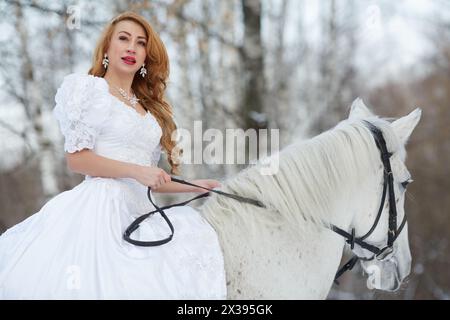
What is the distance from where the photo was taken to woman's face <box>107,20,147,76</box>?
2734mm

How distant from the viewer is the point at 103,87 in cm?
258

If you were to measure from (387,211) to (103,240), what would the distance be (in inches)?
54.4

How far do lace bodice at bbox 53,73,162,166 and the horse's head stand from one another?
3.75 feet

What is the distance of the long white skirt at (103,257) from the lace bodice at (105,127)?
7.6 inches

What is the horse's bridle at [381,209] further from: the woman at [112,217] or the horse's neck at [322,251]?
the woman at [112,217]

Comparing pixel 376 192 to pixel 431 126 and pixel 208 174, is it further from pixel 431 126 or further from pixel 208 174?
pixel 431 126

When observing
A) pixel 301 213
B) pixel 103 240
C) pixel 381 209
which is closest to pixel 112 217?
pixel 103 240

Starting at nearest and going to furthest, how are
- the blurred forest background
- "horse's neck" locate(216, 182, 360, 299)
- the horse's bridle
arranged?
"horse's neck" locate(216, 182, 360, 299) < the horse's bridle < the blurred forest background

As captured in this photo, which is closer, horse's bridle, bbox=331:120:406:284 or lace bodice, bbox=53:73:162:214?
lace bodice, bbox=53:73:162:214

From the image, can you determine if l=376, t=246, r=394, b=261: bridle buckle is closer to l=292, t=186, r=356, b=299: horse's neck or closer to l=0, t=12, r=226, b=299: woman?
l=292, t=186, r=356, b=299: horse's neck

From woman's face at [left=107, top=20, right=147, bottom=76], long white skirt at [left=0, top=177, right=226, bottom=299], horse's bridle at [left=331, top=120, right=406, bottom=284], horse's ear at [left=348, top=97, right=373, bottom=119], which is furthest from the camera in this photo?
horse's ear at [left=348, top=97, right=373, bottom=119]

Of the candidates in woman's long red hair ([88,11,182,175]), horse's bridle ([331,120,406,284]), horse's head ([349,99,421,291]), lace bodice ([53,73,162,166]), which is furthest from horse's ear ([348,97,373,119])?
lace bodice ([53,73,162,166])

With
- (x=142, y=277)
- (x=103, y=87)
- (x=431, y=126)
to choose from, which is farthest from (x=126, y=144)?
(x=431, y=126)
